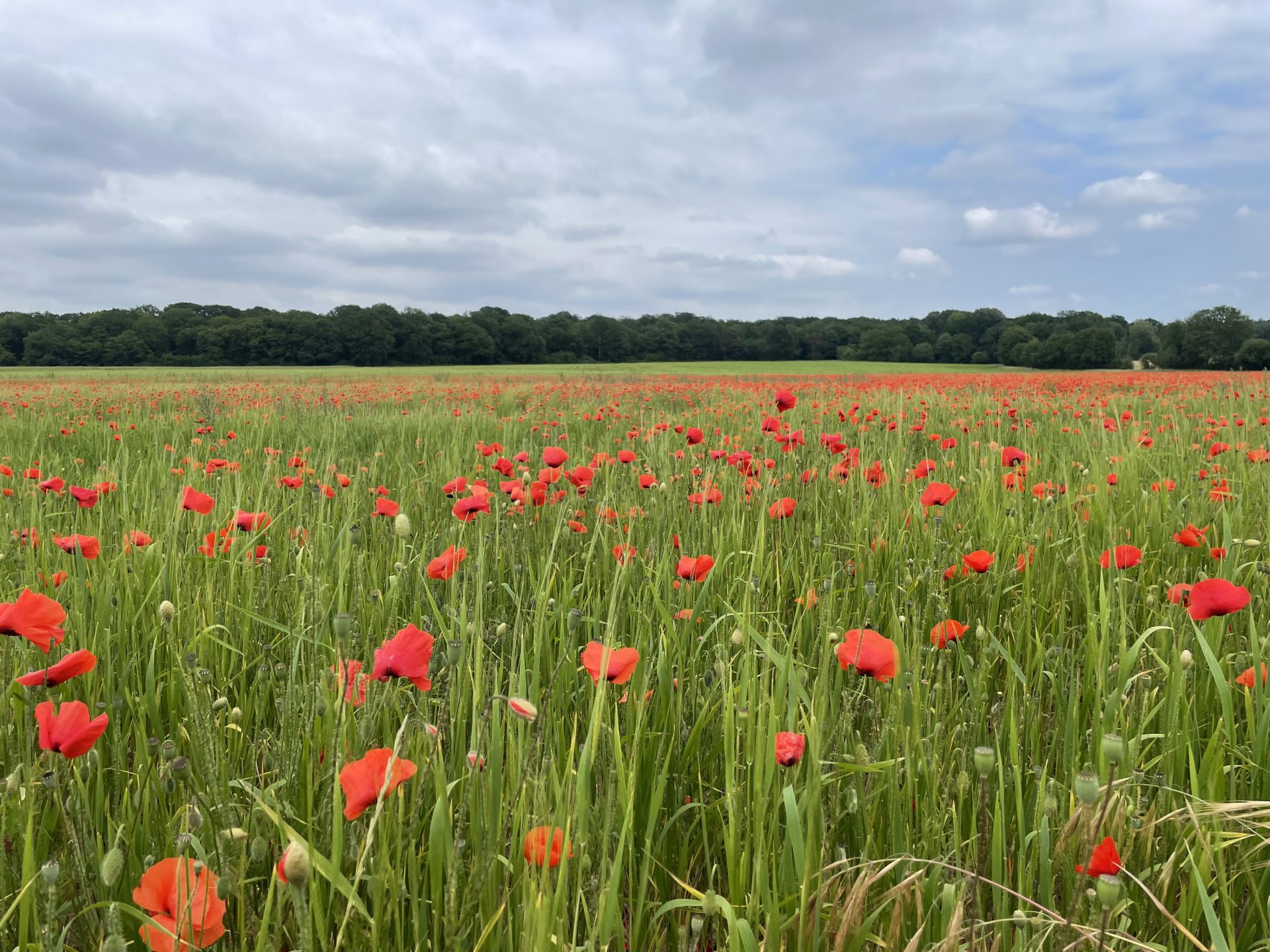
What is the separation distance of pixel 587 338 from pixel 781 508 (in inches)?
3394

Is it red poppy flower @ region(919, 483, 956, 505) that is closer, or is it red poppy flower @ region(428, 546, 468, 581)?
red poppy flower @ region(428, 546, 468, 581)

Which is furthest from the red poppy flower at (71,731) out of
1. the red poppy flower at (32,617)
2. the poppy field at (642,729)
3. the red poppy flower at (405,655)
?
the red poppy flower at (405,655)

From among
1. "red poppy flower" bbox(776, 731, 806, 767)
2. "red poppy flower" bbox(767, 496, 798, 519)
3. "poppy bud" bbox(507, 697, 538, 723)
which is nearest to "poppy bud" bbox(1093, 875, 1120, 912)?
"red poppy flower" bbox(776, 731, 806, 767)

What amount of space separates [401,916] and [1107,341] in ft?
223

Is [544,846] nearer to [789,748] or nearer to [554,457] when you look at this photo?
[789,748]

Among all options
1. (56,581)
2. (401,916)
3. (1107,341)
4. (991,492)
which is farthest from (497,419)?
(1107,341)

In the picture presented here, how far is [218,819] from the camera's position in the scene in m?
1.01

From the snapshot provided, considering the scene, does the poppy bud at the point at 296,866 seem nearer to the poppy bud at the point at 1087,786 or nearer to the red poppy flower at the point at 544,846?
the red poppy flower at the point at 544,846

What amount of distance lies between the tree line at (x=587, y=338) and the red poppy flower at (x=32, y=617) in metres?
61.0

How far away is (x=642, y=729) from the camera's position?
1211 mm

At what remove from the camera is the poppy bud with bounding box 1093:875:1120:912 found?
→ 0.67 m

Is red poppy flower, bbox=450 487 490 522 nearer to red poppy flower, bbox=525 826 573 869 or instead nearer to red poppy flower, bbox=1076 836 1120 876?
red poppy flower, bbox=525 826 573 869

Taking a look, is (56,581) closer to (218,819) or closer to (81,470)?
(218,819)

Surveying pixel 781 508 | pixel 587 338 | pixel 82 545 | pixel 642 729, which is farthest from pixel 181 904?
pixel 587 338
